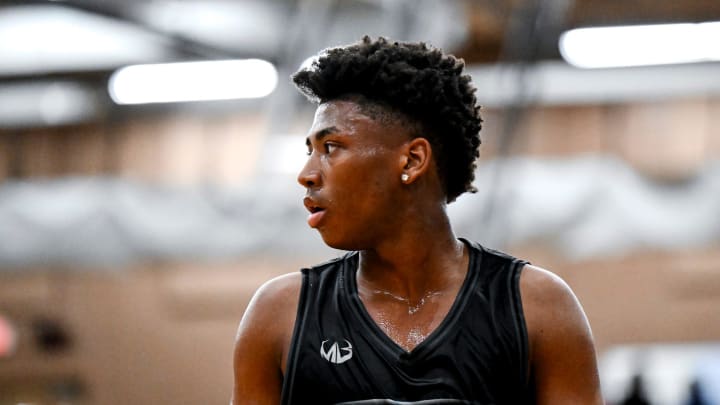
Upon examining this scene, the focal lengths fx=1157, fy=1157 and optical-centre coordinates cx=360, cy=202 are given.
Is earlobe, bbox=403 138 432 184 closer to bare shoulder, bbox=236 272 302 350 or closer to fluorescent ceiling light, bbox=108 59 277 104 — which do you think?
bare shoulder, bbox=236 272 302 350

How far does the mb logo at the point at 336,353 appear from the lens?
92.0 inches

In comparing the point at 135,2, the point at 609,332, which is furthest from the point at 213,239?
the point at 609,332

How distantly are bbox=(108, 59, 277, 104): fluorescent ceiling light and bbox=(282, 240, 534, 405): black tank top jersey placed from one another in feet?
33.8

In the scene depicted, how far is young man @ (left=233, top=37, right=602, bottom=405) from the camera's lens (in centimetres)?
232

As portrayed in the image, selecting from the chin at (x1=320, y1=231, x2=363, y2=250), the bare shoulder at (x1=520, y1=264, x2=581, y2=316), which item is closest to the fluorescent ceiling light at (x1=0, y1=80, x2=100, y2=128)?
the chin at (x1=320, y1=231, x2=363, y2=250)

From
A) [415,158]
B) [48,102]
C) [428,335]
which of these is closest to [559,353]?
[428,335]

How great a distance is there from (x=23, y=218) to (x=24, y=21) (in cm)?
266

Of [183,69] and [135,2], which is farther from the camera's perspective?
[183,69]

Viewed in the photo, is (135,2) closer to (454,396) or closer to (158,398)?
(158,398)

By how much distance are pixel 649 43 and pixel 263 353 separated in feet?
32.5

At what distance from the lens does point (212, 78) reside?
12766 millimetres

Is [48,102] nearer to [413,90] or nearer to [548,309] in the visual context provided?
[413,90]

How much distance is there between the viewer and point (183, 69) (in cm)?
1274

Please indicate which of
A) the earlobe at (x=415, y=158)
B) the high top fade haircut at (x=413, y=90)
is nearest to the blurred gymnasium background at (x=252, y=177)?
the high top fade haircut at (x=413, y=90)
